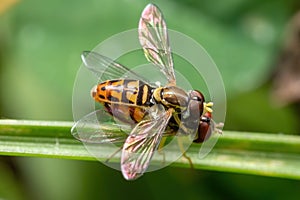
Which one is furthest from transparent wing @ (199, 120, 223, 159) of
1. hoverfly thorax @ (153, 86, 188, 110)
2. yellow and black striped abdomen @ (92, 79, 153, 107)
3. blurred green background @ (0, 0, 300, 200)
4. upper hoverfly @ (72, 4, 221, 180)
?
blurred green background @ (0, 0, 300, 200)

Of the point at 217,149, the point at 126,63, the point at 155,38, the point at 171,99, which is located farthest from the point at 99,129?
the point at 126,63

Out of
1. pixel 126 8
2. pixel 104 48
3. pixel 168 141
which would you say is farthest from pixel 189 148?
pixel 126 8

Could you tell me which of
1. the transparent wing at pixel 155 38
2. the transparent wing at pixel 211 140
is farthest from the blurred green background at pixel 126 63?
the transparent wing at pixel 211 140

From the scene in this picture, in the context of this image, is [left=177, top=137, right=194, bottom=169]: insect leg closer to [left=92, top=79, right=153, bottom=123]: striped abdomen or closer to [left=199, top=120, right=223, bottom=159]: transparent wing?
[left=199, top=120, right=223, bottom=159]: transparent wing

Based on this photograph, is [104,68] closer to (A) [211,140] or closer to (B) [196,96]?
(B) [196,96]

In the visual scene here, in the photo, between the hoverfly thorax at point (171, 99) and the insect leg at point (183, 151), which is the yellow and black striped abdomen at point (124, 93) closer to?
the hoverfly thorax at point (171, 99)

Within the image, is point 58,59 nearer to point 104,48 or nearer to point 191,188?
point 104,48
